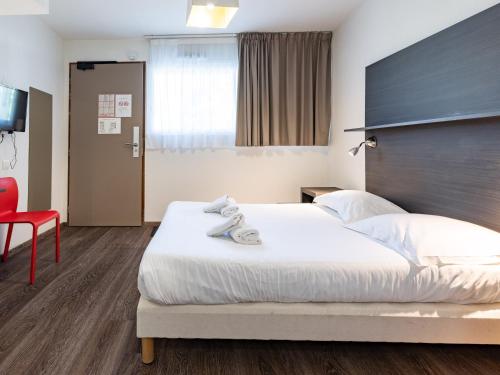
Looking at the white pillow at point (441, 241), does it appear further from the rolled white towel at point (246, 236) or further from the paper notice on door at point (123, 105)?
the paper notice on door at point (123, 105)

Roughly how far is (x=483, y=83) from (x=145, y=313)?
2173mm

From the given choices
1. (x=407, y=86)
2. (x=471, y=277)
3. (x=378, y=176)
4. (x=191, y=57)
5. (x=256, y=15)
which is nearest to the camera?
(x=471, y=277)

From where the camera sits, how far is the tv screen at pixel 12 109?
294cm

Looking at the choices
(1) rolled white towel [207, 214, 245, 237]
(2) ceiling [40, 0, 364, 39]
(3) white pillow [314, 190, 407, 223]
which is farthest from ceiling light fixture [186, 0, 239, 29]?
(3) white pillow [314, 190, 407, 223]

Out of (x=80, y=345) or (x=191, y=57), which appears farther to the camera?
(x=191, y=57)

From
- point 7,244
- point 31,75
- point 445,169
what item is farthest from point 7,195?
point 445,169

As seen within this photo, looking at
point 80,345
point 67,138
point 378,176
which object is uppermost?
point 67,138

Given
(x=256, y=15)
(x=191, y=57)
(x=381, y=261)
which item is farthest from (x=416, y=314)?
(x=191, y=57)

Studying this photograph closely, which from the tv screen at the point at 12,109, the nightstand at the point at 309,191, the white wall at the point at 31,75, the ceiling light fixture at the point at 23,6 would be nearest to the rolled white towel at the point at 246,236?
the ceiling light fixture at the point at 23,6

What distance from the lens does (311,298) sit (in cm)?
161

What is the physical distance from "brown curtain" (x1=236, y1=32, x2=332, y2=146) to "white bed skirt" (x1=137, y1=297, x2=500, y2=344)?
9.69 ft

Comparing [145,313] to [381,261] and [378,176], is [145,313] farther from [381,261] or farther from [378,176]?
[378,176]

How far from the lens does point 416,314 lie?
5.31 ft

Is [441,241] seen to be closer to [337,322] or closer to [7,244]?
[337,322]
